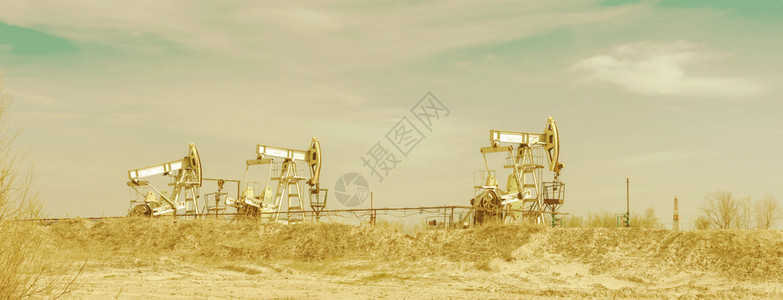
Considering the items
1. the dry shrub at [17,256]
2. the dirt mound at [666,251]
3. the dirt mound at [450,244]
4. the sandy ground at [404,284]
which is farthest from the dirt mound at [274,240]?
the dry shrub at [17,256]

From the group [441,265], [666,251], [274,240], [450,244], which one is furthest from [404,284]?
[274,240]

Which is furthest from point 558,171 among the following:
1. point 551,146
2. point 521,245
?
point 521,245

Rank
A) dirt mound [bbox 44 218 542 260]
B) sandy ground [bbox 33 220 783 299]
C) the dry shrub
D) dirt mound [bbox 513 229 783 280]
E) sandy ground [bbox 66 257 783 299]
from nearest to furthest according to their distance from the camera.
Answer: the dry shrub < sandy ground [bbox 66 257 783 299] < sandy ground [bbox 33 220 783 299] < dirt mound [bbox 513 229 783 280] < dirt mound [bbox 44 218 542 260]

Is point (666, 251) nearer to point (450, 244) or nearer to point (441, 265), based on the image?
point (441, 265)

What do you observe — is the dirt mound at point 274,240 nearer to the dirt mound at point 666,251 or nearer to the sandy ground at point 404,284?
the dirt mound at point 666,251

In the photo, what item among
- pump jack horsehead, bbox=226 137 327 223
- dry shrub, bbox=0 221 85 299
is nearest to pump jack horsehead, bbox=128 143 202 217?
pump jack horsehead, bbox=226 137 327 223

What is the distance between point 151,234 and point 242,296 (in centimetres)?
1369

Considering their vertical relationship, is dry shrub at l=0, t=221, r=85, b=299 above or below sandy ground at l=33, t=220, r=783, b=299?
above

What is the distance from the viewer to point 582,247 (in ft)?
71.2

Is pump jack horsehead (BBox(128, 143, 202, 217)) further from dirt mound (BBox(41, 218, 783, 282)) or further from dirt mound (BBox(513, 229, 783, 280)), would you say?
dirt mound (BBox(513, 229, 783, 280))

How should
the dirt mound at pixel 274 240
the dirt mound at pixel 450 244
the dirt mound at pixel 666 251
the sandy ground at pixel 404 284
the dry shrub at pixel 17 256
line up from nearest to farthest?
the dry shrub at pixel 17 256
the sandy ground at pixel 404 284
the dirt mound at pixel 666 251
the dirt mound at pixel 450 244
the dirt mound at pixel 274 240

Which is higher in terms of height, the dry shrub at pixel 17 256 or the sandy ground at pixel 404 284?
the dry shrub at pixel 17 256

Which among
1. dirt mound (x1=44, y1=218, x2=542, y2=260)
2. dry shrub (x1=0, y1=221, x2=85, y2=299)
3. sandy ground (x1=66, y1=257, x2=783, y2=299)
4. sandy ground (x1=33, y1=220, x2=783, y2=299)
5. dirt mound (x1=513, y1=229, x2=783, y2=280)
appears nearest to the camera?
dry shrub (x1=0, y1=221, x2=85, y2=299)

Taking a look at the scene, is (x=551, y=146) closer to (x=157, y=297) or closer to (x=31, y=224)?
(x=157, y=297)
